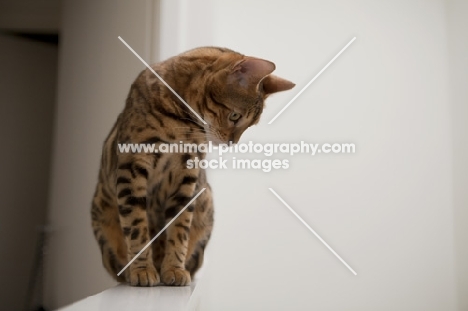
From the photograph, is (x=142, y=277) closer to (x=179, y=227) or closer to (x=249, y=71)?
(x=179, y=227)

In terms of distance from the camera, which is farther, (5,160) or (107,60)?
(107,60)

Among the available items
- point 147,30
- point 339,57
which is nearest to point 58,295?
point 147,30

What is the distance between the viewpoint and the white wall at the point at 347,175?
998 millimetres

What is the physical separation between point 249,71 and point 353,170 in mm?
381

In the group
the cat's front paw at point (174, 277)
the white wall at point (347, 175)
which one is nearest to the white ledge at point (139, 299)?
the cat's front paw at point (174, 277)

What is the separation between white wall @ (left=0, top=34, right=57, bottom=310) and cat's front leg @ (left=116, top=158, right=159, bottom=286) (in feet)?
1.13

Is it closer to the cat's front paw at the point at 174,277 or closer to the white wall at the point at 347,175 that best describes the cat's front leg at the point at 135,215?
the cat's front paw at the point at 174,277

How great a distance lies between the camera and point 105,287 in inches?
27.3

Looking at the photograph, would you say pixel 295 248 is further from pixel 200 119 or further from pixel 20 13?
pixel 20 13

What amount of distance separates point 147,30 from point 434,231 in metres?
0.73

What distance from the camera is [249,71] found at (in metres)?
0.78

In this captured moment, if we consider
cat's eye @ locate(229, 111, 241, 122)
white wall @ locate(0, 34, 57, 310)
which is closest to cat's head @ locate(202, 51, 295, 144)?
cat's eye @ locate(229, 111, 241, 122)

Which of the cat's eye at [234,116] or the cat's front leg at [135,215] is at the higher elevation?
the cat's eye at [234,116]

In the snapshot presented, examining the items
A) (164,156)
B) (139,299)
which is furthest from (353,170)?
(139,299)
